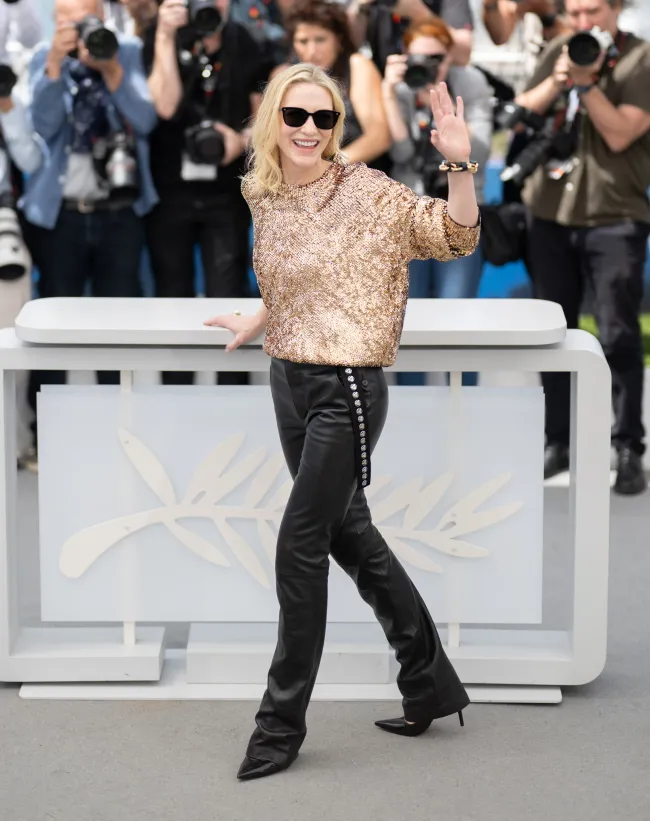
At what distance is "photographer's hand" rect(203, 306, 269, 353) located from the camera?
355 centimetres

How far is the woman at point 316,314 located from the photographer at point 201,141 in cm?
259

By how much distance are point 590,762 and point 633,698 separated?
0.44 meters

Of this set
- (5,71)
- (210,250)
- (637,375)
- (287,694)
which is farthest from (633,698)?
(5,71)

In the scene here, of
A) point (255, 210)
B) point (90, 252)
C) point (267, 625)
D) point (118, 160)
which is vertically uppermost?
point (118, 160)

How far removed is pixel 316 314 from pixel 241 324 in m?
0.40

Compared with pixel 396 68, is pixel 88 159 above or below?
below

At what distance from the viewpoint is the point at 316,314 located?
10.6 feet

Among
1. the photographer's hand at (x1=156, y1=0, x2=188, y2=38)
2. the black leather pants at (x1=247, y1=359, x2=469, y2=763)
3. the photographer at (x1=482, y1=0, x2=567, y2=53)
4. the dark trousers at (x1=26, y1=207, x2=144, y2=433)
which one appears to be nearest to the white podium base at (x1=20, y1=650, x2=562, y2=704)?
the black leather pants at (x1=247, y1=359, x2=469, y2=763)

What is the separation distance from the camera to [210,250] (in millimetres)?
6074

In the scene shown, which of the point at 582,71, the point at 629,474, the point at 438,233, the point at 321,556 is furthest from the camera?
the point at 629,474

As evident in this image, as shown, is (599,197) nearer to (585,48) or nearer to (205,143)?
(585,48)

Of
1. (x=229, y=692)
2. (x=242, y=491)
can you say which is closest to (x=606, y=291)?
(x=242, y=491)

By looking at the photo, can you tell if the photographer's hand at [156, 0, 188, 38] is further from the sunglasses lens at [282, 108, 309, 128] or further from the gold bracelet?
the gold bracelet

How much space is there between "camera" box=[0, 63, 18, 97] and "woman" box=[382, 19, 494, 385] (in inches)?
55.5
